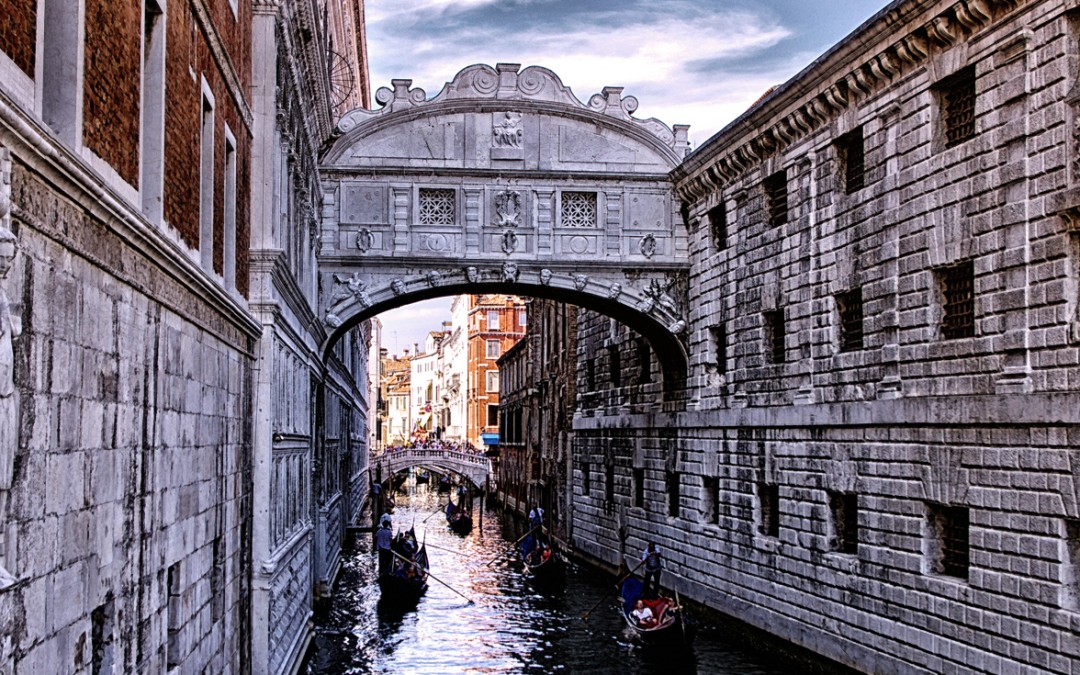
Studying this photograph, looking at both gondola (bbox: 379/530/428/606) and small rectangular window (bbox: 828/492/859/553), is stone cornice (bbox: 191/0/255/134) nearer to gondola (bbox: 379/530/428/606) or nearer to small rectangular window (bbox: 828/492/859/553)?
small rectangular window (bbox: 828/492/859/553)

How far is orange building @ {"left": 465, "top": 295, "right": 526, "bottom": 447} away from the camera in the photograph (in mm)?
74625

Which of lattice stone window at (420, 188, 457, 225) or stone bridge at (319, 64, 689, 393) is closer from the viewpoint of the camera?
stone bridge at (319, 64, 689, 393)

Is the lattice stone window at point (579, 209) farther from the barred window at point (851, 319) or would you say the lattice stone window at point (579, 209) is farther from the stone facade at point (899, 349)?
the barred window at point (851, 319)

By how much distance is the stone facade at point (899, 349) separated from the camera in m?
11.3

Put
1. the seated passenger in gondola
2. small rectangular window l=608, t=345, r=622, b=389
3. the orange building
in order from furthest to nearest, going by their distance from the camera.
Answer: the orange building → small rectangular window l=608, t=345, r=622, b=389 → the seated passenger in gondola

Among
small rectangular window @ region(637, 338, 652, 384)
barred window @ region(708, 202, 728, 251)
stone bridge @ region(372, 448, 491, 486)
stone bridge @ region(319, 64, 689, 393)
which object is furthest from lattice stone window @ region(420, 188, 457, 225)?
stone bridge @ region(372, 448, 491, 486)

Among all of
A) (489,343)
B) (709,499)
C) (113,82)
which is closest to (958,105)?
(709,499)

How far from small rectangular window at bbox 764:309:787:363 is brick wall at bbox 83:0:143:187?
12.3 meters

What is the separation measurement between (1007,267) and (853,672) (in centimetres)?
537

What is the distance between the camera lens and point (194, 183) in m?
8.59

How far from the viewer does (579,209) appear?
2069 cm

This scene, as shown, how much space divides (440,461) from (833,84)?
43.2 m

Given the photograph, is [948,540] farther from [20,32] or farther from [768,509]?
[20,32]

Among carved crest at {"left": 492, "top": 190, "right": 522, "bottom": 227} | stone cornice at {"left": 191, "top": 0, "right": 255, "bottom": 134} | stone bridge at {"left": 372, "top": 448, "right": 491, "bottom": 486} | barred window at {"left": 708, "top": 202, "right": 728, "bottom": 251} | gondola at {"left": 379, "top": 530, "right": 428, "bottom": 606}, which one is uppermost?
carved crest at {"left": 492, "top": 190, "right": 522, "bottom": 227}
